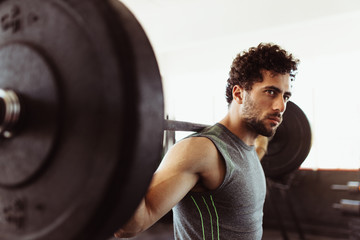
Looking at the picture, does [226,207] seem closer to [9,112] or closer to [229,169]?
[229,169]

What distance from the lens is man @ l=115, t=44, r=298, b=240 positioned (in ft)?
2.78

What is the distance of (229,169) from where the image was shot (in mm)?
992

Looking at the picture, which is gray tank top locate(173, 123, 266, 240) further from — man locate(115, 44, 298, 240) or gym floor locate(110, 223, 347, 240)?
gym floor locate(110, 223, 347, 240)

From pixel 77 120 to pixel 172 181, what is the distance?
0.47m

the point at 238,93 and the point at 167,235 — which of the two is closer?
the point at 238,93

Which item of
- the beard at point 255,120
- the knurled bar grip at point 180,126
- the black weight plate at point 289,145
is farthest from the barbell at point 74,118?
the black weight plate at point 289,145

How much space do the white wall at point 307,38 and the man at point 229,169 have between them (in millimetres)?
2405

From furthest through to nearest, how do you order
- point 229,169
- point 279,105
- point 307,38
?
point 307,38
point 279,105
point 229,169

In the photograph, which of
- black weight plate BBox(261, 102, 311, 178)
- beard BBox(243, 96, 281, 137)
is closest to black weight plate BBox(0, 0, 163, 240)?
beard BBox(243, 96, 281, 137)

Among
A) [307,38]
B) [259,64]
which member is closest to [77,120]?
[259,64]

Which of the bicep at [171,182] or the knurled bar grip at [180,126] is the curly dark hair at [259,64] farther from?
the bicep at [171,182]

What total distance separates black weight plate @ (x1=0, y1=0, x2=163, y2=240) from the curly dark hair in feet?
2.87

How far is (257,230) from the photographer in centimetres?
113

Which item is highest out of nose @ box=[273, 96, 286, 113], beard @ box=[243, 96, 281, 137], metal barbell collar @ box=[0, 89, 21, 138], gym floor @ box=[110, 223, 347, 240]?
metal barbell collar @ box=[0, 89, 21, 138]
